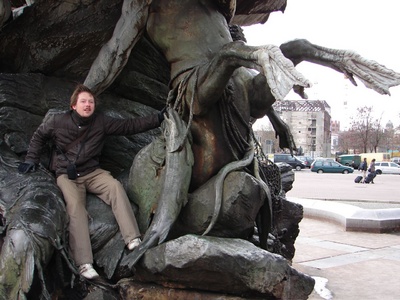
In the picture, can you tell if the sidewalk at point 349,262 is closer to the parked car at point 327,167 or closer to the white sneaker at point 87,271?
the white sneaker at point 87,271

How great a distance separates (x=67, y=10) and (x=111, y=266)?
81.5 inches

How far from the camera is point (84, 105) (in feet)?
11.4

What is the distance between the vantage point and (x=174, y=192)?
133 inches

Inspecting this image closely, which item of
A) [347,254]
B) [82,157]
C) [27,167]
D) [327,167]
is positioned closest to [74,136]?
[82,157]

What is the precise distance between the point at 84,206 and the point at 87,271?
44 centimetres

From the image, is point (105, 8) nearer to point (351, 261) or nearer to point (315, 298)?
point (315, 298)

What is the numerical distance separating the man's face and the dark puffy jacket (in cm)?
4

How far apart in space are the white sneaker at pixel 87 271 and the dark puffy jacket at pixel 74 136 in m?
0.61

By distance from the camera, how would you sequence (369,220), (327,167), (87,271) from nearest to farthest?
(87,271) → (369,220) → (327,167)

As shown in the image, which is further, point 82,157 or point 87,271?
point 82,157

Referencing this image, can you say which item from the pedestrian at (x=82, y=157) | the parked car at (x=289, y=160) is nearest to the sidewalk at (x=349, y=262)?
the pedestrian at (x=82, y=157)

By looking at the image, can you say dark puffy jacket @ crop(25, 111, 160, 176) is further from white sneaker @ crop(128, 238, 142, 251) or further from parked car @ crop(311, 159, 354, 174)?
parked car @ crop(311, 159, 354, 174)

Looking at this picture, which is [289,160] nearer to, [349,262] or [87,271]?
[349,262]

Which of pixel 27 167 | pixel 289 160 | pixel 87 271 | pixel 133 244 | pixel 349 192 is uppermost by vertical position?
pixel 27 167
